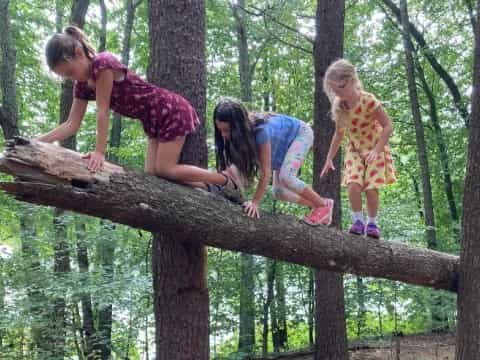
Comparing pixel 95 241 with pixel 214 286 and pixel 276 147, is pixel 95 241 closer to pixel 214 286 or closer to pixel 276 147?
pixel 214 286

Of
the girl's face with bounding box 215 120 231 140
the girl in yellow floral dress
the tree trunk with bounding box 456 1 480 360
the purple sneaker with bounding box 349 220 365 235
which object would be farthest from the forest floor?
the girl's face with bounding box 215 120 231 140

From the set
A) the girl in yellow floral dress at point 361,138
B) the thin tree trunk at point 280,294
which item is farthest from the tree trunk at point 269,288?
the girl in yellow floral dress at point 361,138

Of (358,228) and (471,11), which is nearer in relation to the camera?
(358,228)

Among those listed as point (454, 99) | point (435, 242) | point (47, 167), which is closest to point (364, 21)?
point (454, 99)

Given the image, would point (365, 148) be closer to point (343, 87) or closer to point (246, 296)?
point (343, 87)

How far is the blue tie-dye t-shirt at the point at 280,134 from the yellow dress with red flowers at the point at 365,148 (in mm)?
515

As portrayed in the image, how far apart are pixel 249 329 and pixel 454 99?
761 centimetres

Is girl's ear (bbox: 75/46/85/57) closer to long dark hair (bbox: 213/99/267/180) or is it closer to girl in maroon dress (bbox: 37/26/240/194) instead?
girl in maroon dress (bbox: 37/26/240/194)

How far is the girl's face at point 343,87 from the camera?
3330mm

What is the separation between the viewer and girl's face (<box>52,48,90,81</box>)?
8.04ft

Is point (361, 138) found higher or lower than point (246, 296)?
higher

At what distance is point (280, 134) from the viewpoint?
11.0ft

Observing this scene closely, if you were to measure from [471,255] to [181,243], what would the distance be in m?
2.46

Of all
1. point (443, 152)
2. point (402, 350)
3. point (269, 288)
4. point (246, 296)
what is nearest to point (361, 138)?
point (402, 350)
